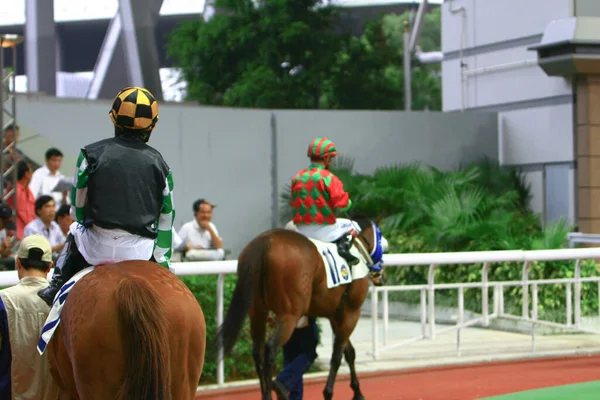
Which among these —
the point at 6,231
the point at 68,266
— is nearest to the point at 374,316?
the point at 6,231

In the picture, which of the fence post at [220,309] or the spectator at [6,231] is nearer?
the fence post at [220,309]

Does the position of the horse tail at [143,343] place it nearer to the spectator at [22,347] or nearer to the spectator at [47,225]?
the spectator at [22,347]

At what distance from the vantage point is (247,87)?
90.2 feet

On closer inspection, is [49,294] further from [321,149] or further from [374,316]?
[374,316]

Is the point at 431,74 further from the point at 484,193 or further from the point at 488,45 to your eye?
the point at 484,193

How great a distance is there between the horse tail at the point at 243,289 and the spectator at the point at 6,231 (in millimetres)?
2642

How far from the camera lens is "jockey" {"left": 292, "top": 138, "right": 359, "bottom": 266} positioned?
8664 millimetres

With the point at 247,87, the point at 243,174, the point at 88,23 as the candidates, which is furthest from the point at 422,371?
the point at 88,23

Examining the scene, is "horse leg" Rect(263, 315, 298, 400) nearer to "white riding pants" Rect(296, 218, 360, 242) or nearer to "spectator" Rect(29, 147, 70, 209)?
"white riding pants" Rect(296, 218, 360, 242)

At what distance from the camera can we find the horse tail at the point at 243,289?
794 cm

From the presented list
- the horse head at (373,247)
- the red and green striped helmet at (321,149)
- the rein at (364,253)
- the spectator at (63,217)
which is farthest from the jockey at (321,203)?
the spectator at (63,217)

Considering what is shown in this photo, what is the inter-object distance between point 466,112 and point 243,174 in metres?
4.26

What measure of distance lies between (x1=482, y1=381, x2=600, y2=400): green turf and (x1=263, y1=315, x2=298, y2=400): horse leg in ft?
6.12

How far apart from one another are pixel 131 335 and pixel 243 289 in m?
3.63
